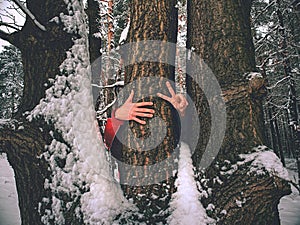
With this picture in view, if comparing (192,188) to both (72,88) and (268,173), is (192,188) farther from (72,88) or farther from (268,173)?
(72,88)

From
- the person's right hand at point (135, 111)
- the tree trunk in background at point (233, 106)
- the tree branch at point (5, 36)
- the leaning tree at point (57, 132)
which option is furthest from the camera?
the tree branch at point (5, 36)

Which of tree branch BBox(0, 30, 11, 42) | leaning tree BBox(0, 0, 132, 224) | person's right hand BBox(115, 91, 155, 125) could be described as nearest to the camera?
leaning tree BBox(0, 0, 132, 224)

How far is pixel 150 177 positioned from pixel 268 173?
79 centimetres

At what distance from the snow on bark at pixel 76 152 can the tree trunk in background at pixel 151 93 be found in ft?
0.54

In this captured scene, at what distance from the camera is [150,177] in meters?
1.96

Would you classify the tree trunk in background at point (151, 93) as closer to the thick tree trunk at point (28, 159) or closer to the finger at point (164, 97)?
the finger at point (164, 97)

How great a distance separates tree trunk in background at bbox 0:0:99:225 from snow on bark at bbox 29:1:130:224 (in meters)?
0.05

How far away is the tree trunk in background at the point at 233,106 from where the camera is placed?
1.78 m

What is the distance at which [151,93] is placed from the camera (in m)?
2.06

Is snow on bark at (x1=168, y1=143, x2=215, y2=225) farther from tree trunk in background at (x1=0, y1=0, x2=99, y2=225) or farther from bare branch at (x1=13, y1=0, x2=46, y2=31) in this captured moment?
bare branch at (x1=13, y1=0, x2=46, y2=31)

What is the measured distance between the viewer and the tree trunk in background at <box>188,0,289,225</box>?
5.84 feet

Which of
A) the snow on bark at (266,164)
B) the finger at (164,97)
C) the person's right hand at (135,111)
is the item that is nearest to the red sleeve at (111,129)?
the person's right hand at (135,111)

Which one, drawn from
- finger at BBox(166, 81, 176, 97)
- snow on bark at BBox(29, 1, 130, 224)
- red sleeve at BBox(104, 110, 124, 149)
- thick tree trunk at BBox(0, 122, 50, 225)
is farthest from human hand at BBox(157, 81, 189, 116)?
thick tree trunk at BBox(0, 122, 50, 225)

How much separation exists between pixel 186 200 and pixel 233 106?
742 mm
